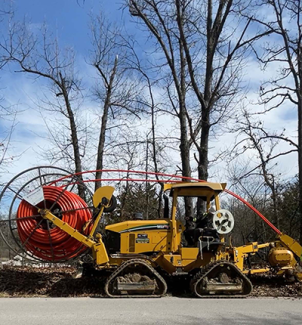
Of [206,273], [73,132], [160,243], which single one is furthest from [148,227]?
[73,132]

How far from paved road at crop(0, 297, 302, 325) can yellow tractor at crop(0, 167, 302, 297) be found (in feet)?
1.33

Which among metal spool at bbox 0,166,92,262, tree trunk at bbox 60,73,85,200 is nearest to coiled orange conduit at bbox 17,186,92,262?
metal spool at bbox 0,166,92,262

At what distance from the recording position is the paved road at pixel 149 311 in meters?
6.39

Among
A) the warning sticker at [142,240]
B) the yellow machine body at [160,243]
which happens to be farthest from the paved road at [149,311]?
the warning sticker at [142,240]

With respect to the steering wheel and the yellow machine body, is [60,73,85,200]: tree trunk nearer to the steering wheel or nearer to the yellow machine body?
the yellow machine body

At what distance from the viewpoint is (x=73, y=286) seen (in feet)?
30.4

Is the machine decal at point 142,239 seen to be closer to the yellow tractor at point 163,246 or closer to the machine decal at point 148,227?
the yellow tractor at point 163,246

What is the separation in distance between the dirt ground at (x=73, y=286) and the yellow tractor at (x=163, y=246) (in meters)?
0.41

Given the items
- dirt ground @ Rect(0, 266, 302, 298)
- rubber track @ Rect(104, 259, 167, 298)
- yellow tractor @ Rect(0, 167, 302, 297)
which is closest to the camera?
Result: rubber track @ Rect(104, 259, 167, 298)

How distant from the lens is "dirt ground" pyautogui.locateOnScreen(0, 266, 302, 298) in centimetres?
884

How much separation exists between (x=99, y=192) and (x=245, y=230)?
35.6 feet

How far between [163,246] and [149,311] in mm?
1984

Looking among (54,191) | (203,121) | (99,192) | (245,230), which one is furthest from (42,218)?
(245,230)

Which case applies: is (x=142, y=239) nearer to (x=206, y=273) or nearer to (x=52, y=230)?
(x=206, y=273)
